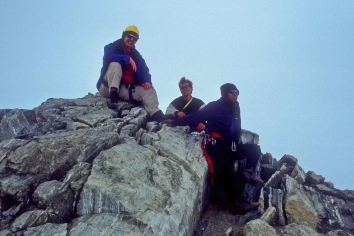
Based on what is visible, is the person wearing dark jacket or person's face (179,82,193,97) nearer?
the person wearing dark jacket

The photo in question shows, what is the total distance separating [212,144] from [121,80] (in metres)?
6.13

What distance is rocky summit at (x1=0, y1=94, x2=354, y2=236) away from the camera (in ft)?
23.2

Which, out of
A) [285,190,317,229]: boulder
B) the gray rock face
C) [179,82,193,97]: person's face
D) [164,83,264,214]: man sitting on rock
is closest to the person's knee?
[179,82,193,97]: person's face

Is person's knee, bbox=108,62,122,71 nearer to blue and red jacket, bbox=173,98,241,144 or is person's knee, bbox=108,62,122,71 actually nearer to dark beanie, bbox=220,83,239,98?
blue and red jacket, bbox=173,98,241,144

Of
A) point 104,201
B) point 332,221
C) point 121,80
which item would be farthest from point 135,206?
point 332,221

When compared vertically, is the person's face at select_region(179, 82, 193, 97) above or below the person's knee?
above

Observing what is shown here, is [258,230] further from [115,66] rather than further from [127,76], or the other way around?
[115,66]

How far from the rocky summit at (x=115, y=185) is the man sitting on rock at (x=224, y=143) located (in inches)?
18.9

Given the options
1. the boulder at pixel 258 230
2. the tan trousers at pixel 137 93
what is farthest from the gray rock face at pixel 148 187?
the tan trousers at pixel 137 93

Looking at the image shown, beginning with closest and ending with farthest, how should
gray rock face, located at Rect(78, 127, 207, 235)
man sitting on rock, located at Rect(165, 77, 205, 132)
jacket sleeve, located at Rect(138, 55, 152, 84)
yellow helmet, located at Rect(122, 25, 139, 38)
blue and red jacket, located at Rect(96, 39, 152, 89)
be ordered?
gray rock face, located at Rect(78, 127, 207, 235) < blue and red jacket, located at Rect(96, 39, 152, 89) < yellow helmet, located at Rect(122, 25, 139, 38) < man sitting on rock, located at Rect(165, 77, 205, 132) < jacket sleeve, located at Rect(138, 55, 152, 84)

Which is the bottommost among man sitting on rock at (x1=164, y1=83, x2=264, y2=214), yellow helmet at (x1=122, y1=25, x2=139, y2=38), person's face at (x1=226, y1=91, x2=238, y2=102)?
man sitting on rock at (x1=164, y1=83, x2=264, y2=214)

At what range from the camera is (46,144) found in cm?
876

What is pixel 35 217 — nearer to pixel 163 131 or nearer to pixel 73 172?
pixel 73 172

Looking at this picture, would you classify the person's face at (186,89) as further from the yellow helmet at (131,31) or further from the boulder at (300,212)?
the boulder at (300,212)
